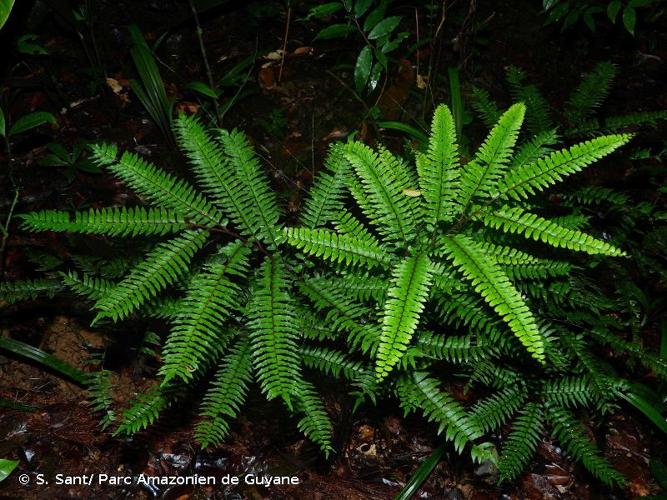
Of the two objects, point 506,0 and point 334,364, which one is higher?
point 506,0

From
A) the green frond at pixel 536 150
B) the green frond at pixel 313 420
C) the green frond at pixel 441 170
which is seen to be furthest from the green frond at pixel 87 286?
the green frond at pixel 536 150

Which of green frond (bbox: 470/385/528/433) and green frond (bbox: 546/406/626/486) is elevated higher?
green frond (bbox: 470/385/528/433)

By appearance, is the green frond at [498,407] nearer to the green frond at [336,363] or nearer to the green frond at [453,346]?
the green frond at [453,346]

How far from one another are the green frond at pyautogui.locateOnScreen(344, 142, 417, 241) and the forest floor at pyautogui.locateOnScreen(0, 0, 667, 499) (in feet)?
4.63

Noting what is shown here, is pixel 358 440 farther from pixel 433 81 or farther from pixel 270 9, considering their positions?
pixel 270 9

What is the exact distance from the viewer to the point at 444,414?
262 cm

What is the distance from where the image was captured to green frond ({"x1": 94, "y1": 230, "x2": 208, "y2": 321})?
7.26 feet

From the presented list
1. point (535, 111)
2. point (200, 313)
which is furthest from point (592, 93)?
point (200, 313)

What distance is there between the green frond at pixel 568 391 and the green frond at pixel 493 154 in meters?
1.68

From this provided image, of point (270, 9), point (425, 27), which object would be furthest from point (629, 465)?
point (270, 9)

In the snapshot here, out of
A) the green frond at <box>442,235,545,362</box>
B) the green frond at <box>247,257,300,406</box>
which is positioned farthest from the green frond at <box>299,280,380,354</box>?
the green frond at <box>442,235,545,362</box>

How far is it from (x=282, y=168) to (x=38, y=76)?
256cm

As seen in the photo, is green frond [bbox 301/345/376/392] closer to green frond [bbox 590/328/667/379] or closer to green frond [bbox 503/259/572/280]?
green frond [bbox 503/259/572/280]

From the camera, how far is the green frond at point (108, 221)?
235cm
